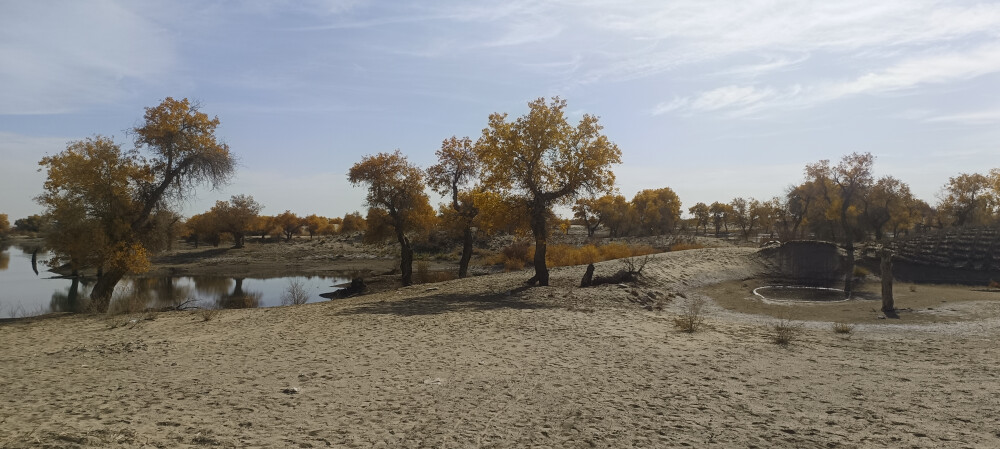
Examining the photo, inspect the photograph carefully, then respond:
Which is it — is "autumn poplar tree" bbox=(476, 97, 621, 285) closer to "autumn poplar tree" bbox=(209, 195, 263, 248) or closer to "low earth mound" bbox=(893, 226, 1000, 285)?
"low earth mound" bbox=(893, 226, 1000, 285)

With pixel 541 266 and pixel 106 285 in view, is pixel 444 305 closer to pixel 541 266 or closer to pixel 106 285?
pixel 541 266

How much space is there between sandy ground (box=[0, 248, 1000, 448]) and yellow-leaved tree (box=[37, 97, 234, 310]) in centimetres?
500

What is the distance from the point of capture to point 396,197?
29500mm

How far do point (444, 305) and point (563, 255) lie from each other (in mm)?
21330

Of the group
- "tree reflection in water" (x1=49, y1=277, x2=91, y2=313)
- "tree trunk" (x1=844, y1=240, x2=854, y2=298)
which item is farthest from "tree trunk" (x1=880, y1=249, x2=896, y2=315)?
"tree reflection in water" (x1=49, y1=277, x2=91, y2=313)

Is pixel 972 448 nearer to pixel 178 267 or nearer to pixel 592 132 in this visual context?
pixel 592 132

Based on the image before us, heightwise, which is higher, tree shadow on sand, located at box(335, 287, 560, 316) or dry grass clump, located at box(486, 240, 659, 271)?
dry grass clump, located at box(486, 240, 659, 271)

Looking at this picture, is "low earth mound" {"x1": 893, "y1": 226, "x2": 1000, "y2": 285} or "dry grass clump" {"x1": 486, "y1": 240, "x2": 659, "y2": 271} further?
"dry grass clump" {"x1": 486, "y1": 240, "x2": 659, "y2": 271}

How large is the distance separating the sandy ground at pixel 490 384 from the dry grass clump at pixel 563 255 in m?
21.5

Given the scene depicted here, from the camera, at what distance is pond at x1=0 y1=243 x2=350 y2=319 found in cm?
2569

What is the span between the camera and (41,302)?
27.5 metres

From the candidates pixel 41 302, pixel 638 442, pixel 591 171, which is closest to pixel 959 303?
pixel 591 171

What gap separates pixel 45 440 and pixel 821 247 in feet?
121

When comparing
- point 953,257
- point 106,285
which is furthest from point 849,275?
point 106,285
